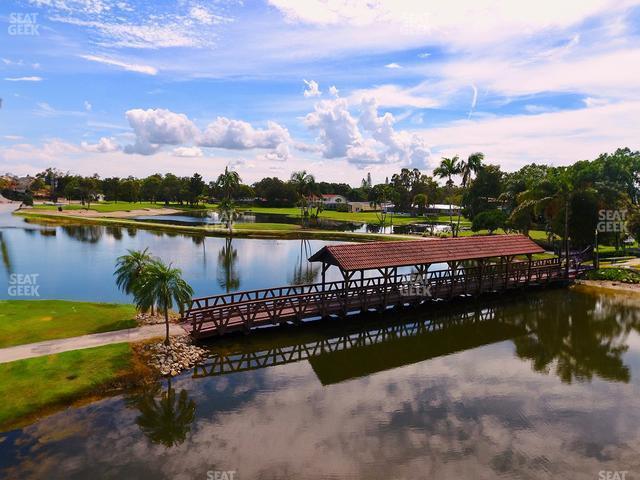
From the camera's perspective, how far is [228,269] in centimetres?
4444

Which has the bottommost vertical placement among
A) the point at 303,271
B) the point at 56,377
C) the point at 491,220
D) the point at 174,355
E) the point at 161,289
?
the point at 174,355

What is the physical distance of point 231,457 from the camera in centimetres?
1459

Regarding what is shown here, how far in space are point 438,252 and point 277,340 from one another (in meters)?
14.3

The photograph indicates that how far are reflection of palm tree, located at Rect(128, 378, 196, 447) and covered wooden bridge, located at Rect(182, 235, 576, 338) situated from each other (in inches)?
220

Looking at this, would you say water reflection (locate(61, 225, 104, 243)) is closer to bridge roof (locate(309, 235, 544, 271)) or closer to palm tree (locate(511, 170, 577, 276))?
bridge roof (locate(309, 235, 544, 271))

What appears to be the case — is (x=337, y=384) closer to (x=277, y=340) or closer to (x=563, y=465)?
(x=277, y=340)

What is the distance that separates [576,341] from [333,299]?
15.5 metres

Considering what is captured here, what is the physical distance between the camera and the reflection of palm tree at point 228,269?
38.0 m

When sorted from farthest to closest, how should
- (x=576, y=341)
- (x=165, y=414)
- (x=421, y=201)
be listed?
1. (x=421, y=201)
2. (x=576, y=341)
3. (x=165, y=414)

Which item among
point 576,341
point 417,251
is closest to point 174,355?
point 417,251

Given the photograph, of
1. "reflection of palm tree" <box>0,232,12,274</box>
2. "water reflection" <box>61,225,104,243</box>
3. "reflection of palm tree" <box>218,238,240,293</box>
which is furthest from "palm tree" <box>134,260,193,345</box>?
"water reflection" <box>61,225,104,243</box>

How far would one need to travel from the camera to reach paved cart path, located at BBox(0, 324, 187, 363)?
Result: 20.4 m

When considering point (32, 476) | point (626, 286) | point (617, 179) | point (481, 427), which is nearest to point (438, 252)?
point (481, 427)

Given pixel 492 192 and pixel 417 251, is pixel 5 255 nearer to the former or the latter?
pixel 417 251
